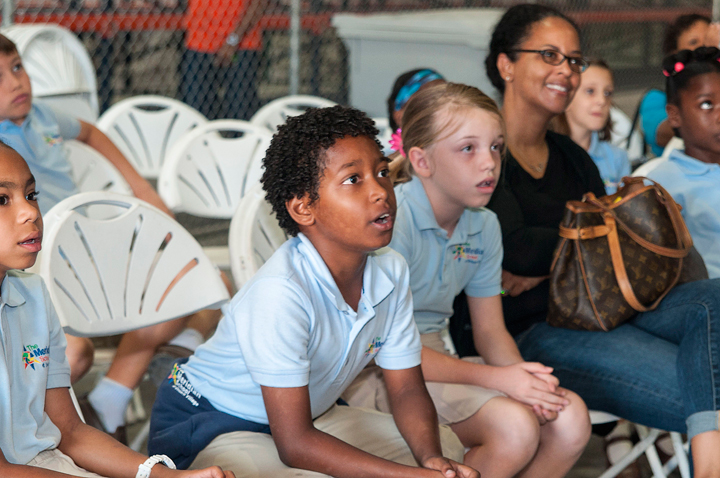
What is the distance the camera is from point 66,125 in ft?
8.22

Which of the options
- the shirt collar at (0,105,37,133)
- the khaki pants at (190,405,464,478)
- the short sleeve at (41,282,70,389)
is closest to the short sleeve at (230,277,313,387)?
the khaki pants at (190,405,464,478)

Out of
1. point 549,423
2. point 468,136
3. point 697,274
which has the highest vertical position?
point 468,136

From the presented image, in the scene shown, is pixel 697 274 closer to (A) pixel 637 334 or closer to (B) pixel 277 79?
(A) pixel 637 334

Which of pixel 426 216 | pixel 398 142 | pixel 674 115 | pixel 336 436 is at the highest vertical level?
pixel 674 115

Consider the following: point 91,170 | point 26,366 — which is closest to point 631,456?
point 26,366

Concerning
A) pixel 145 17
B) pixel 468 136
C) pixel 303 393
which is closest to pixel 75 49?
pixel 145 17

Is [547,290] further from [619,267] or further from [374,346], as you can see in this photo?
[374,346]

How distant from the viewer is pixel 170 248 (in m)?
1.87

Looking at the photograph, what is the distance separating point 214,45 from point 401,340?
3.12 meters

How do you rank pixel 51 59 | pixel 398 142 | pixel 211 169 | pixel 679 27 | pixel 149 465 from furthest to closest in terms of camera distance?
1. pixel 679 27
2. pixel 51 59
3. pixel 211 169
4. pixel 398 142
5. pixel 149 465

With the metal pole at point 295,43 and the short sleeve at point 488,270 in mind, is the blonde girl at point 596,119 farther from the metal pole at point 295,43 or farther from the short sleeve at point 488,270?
the metal pole at point 295,43

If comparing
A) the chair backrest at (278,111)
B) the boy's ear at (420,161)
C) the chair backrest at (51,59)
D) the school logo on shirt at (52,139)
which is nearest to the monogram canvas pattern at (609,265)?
the boy's ear at (420,161)

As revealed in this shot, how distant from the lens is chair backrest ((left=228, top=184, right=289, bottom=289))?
1.88 meters

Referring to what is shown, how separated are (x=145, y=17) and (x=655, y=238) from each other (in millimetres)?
3957
